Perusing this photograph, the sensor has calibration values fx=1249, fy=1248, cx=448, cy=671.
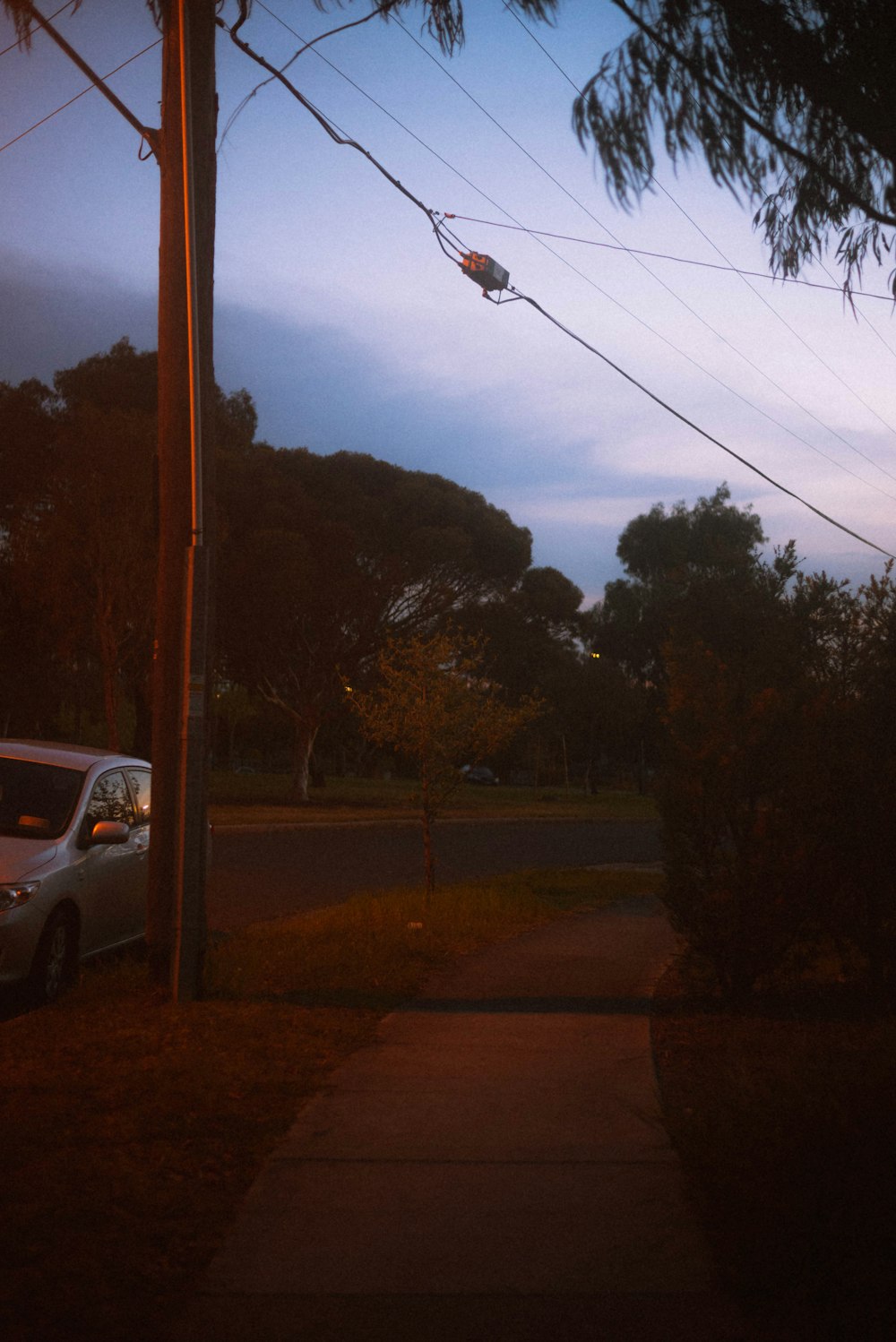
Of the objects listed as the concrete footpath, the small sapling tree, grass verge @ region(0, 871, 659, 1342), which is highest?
the small sapling tree

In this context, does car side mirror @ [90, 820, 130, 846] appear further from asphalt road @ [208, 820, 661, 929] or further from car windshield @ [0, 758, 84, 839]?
asphalt road @ [208, 820, 661, 929]

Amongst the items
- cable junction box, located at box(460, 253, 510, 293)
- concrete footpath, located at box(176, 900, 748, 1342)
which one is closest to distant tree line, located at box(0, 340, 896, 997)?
concrete footpath, located at box(176, 900, 748, 1342)

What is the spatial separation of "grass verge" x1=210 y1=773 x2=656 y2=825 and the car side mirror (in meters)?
16.6

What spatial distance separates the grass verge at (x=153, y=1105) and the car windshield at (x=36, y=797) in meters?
1.13

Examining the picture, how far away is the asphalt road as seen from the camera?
1570 cm

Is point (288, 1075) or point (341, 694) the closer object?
point (288, 1075)

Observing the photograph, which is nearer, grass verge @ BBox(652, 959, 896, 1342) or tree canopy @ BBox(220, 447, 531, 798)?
grass verge @ BBox(652, 959, 896, 1342)

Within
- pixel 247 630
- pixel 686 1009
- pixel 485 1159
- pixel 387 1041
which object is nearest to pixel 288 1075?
pixel 387 1041

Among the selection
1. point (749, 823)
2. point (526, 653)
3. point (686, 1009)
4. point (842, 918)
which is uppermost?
point (526, 653)

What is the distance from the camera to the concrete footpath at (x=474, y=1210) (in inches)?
151

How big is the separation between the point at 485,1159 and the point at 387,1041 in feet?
6.96

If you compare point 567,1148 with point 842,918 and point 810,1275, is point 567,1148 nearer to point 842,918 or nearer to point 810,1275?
point 810,1275

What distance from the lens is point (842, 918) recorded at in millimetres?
8273

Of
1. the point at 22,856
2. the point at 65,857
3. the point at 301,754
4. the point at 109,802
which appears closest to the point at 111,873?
the point at 109,802
